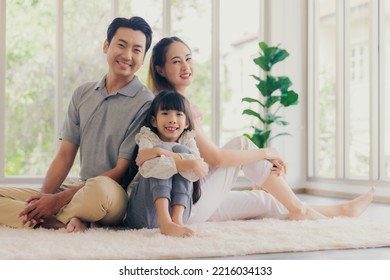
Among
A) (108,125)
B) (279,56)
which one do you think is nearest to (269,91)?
(279,56)

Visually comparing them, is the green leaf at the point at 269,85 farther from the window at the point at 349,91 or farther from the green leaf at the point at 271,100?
the window at the point at 349,91

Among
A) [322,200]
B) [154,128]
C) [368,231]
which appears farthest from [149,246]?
[322,200]

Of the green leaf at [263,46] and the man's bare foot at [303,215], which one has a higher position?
the green leaf at [263,46]

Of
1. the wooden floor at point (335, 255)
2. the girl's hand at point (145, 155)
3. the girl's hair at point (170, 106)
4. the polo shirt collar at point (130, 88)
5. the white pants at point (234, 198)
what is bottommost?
the wooden floor at point (335, 255)

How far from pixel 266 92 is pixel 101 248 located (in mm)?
3339

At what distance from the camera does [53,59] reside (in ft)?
16.5

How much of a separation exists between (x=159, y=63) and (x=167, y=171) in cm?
62

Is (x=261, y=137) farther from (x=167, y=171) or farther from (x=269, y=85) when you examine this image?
(x=167, y=171)

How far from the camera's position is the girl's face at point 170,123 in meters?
2.27

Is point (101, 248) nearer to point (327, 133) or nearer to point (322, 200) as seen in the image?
point (322, 200)

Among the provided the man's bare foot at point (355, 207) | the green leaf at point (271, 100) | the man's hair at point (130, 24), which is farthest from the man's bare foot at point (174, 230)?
the green leaf at point (271, 100)

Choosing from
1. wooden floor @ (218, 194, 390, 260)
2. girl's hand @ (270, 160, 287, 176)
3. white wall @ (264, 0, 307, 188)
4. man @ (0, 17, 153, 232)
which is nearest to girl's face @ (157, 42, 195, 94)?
man @ (0, 17, 153, 232)

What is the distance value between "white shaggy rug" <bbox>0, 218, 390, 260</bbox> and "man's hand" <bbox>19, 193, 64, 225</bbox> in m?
0.06

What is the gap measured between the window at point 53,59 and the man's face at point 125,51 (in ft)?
8.58
